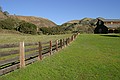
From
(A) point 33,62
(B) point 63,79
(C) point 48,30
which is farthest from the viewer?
(C) point 48,30

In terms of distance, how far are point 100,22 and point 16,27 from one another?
114 feet

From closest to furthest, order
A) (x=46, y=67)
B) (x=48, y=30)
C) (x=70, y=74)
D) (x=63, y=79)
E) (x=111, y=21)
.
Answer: (x=63, y=79) → (x=70, y=74) → (x=46, y=67) → (x=111, y=21) → (x=48, y=30)

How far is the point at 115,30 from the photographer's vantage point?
8306cm

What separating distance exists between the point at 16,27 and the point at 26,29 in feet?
33.6

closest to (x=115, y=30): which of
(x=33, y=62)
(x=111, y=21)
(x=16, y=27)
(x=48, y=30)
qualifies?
(x=111, y=21)

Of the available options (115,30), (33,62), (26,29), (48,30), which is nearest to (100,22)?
(115,30)

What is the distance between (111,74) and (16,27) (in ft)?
283

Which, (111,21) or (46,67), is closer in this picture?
(46,67)

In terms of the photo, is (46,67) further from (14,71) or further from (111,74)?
(111,74)

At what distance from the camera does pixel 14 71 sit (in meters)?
9.98

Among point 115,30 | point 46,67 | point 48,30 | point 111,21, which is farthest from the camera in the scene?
point 48,30

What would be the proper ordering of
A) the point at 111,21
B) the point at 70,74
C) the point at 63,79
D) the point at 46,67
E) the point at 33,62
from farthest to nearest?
the point at 111,21
the point at 33,62
the point at 46,67
the point at 70,74
the point at 63,79

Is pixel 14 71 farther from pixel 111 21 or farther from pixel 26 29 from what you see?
pixel 111 21

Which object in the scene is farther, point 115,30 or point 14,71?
point 115,30
